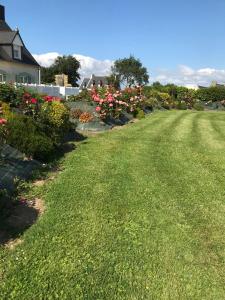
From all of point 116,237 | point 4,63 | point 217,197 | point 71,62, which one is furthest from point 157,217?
point 71,62

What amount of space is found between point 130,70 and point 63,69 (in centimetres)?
1996

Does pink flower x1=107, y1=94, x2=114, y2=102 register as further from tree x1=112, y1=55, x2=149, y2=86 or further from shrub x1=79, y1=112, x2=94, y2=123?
tree x1=112, y1=55, x2=149, y2=86

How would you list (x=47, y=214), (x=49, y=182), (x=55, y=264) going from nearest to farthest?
1. (x=55, y=264)
2. (x=47, y=214)
3. (x=49, y=182)

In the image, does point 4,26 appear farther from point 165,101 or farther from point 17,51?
point 165,101

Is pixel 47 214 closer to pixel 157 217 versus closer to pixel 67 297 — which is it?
pixel 157 217

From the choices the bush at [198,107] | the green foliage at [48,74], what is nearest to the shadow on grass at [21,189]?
the bush at [198,107]

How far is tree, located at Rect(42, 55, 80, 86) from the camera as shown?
87812 millimetres

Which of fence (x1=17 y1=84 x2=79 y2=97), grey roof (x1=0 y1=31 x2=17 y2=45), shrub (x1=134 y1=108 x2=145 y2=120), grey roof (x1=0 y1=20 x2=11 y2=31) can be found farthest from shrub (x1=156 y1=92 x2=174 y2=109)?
grey roof (x1=0 y1=20 x2=11 y2=31)

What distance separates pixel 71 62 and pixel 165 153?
79.3m

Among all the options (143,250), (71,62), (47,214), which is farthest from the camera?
(71,62)

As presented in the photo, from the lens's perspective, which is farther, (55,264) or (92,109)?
(92,109)

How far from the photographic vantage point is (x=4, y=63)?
1481 inches

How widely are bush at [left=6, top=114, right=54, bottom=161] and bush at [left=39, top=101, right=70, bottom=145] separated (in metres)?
1.10

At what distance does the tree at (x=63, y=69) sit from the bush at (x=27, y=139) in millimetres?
78451
